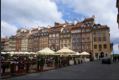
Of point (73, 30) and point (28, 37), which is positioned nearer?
point (73, 30)

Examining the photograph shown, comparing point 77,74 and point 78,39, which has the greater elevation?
point 78,39

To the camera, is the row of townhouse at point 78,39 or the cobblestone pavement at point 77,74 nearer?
the cobblestone pavement at point 77,74

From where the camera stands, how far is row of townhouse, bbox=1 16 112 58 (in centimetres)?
4672

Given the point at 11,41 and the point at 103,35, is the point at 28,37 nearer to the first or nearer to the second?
the point at 11,41

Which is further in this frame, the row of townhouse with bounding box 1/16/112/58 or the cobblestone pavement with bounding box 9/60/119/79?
the row of townhouse with bounding box 1/16/112/58

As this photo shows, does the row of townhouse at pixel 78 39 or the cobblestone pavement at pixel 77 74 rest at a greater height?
the row of townhouse at pixel 78 39

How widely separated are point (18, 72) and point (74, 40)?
147ft

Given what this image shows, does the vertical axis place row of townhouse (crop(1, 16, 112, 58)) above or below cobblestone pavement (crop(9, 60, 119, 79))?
above

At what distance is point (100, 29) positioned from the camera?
156 ft

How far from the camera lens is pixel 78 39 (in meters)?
52.4

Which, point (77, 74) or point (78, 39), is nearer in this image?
point (77, 74)

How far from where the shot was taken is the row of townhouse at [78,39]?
46719 mm

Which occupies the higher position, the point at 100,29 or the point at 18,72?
the point at 100,29

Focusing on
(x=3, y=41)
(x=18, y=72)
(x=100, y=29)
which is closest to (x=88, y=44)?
(x=100, y=29)
